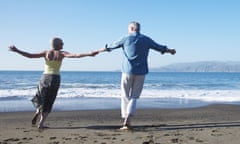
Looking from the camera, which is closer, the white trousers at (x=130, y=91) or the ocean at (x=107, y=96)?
the white trousers at (x=130, y=91)

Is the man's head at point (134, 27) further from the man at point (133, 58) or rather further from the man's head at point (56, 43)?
the man's head at point (56, 43)

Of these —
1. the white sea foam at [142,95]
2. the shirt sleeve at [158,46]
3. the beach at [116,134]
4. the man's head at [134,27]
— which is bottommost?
the white sea foam at [142,95]

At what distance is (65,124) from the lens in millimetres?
7766

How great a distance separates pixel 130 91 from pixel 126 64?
0.48 m

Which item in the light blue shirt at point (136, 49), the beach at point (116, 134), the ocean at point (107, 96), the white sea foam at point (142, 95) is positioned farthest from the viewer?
the white sea foam at point (142, 95)

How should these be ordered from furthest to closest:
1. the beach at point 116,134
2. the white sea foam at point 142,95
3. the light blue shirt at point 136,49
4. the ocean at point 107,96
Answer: the white sea foam at point 142,95, the ocean at point 107,96, the light blue shirt at point 136,49, the beach at point 116,134

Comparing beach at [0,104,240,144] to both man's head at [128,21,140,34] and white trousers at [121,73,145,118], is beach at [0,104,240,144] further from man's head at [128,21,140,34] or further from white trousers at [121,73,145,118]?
man's head at [128,21,140,34]

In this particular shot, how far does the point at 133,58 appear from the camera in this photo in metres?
6.90

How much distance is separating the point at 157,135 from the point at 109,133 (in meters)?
0.78

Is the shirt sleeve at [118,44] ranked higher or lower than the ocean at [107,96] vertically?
higher

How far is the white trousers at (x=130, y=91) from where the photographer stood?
6953mm

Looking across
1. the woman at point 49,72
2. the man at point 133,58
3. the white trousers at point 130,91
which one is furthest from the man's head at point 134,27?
the woman at point 49,72

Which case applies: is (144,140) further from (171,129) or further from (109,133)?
(171,129)

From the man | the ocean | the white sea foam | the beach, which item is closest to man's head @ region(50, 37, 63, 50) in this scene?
the man
